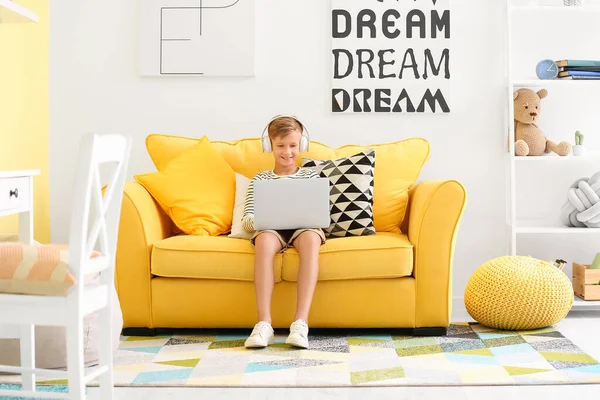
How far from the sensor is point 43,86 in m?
3.85

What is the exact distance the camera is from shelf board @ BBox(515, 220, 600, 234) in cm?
352

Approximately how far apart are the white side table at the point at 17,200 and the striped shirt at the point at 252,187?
0.99 m

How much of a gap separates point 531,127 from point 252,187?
1.46 m

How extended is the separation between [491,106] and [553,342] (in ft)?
4.61

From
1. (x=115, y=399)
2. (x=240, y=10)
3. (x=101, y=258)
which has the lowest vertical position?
(x=115, y=399)

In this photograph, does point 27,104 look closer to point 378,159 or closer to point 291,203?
point 291,203

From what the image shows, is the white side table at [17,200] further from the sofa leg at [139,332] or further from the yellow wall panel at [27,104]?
the yellow wall panel at [27,104]

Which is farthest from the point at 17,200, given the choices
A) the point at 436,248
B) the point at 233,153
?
the point at 436,248

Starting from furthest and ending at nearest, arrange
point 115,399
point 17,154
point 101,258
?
1. point 17,154
2. point 115,399
3. point 101,258

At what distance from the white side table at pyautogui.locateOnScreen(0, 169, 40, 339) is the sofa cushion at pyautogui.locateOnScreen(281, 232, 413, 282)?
1041 mm

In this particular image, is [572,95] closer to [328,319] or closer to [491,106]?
[491,106]

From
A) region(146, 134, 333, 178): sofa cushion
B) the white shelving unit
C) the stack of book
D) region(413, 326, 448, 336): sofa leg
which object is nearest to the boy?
region(146, 134, 333, 178): sofa cushion

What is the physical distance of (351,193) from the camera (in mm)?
3250

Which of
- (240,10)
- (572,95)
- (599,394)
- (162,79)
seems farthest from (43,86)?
(599,394)
